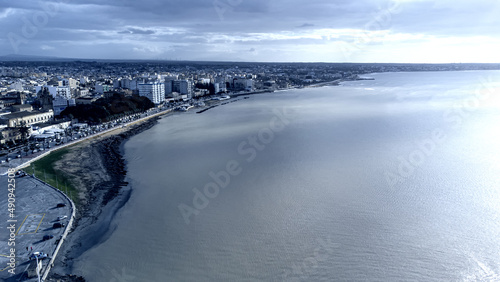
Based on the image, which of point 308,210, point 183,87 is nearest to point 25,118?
point 308,210

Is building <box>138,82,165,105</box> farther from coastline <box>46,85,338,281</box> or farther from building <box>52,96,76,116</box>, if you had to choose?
coastline <box>46,85,338,281</box>

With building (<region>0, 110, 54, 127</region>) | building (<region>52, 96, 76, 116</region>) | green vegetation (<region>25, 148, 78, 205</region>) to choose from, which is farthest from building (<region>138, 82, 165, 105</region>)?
green vegetation (<region>25, 148, 78, 205</region>)

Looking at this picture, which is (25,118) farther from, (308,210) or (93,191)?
(308,210)

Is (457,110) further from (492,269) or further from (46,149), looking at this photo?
(46,149)

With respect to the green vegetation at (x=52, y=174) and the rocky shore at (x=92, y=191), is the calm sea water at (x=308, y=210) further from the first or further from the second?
the green vegetation at (x=52, y=174)

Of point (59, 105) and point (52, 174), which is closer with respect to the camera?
point (52, 174)
